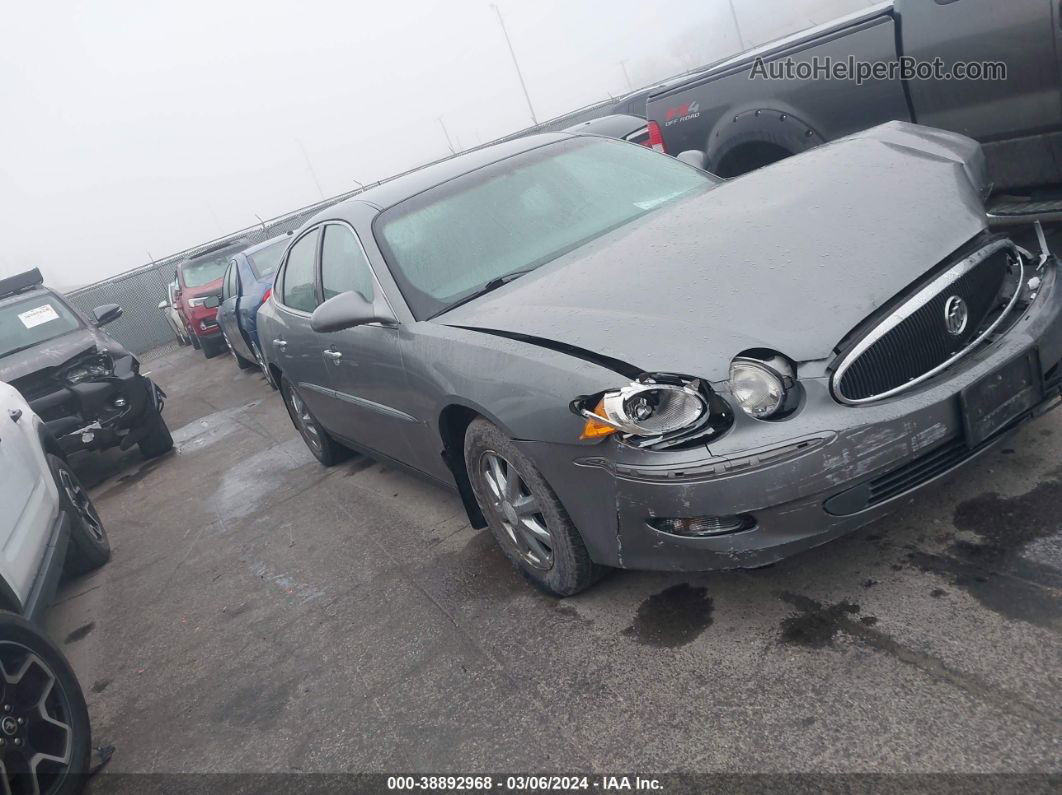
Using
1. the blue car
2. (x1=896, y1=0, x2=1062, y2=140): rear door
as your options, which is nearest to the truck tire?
(x1=896, y1=0, x2=1062, y2=140): rear door

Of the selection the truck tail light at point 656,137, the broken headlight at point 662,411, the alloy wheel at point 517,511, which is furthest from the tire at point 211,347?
the broken headlight at point 662,411

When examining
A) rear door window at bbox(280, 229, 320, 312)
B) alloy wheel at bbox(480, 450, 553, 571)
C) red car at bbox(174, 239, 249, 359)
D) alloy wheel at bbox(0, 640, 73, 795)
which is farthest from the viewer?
red car at bbox(174, 239, 249, 359)

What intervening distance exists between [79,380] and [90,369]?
143mm

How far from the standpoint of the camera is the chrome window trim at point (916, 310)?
8.80 ft

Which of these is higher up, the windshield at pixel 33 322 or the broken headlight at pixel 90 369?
the windshield at pixel 33 322

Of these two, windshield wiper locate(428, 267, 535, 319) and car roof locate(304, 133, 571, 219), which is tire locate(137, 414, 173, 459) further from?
windshield wiper locate(428, 267, 535, 319)

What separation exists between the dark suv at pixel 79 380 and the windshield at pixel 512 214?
452cm

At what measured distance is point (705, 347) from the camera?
2.76 metres

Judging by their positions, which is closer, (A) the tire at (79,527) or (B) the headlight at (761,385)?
(B) the headlight at (761,385)

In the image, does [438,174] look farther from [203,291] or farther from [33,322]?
[203,291]

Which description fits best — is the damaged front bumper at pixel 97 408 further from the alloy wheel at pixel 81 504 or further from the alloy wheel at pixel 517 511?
the alloy wheel at pixel 517 511

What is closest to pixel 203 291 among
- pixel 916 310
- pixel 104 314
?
pixel 104 314

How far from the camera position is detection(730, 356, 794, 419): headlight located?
8.79 ft

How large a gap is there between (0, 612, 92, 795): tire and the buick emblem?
3.27m
